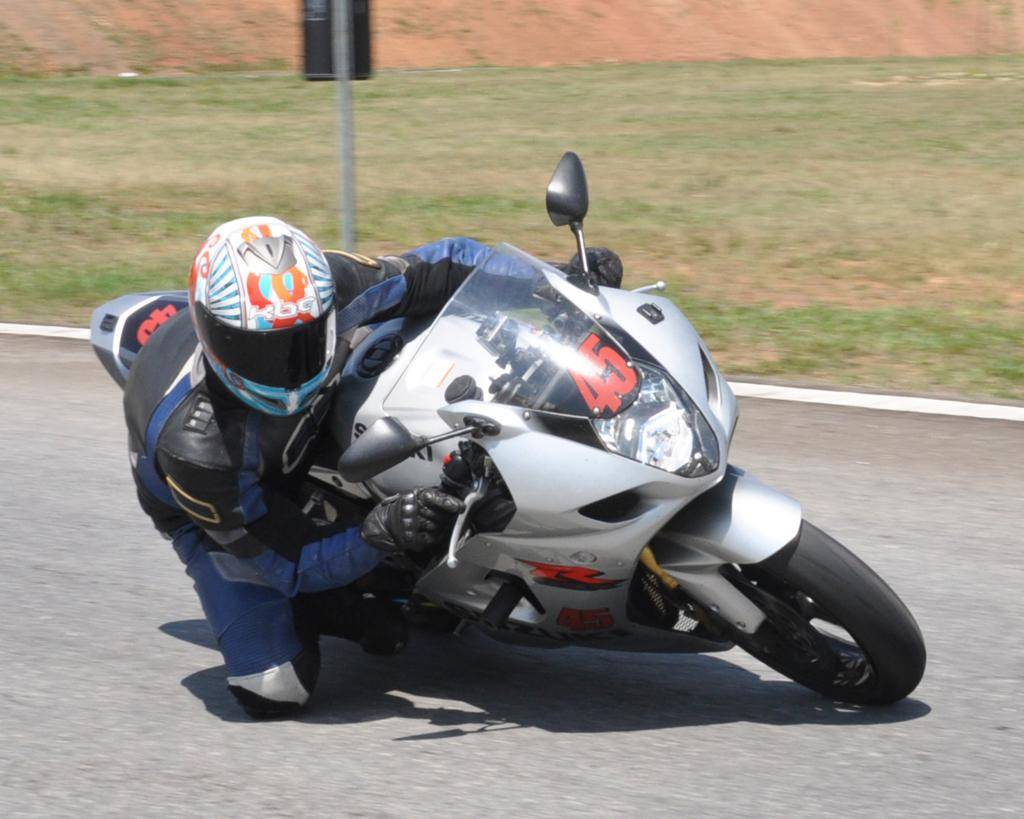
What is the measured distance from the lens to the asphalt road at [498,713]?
3594mm

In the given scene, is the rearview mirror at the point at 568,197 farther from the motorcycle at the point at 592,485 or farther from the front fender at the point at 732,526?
the front fender at the point at 732,526

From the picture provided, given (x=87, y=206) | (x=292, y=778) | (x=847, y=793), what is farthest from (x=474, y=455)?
(x=87, y=206)

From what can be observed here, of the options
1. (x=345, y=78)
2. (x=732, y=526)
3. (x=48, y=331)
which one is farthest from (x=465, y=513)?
(x=48, y=331)

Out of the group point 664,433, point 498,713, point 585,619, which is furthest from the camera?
point 498,713

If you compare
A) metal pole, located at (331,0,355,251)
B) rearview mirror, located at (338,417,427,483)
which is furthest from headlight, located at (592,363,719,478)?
metal pole, located at (331,0,355,251)

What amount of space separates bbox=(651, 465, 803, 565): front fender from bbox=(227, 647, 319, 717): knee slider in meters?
1.06

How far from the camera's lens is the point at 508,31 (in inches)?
1369

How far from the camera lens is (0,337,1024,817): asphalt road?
3.59m

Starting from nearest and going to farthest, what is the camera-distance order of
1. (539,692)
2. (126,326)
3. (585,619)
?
(585,619) → (539,692) → (126,326)

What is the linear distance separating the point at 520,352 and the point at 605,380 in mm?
233

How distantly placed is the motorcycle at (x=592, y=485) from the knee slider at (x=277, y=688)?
0.40 m

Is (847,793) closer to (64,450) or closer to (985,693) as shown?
(985,693)

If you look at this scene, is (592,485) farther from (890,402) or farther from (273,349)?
(890,402)

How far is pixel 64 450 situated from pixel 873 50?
33054mm
